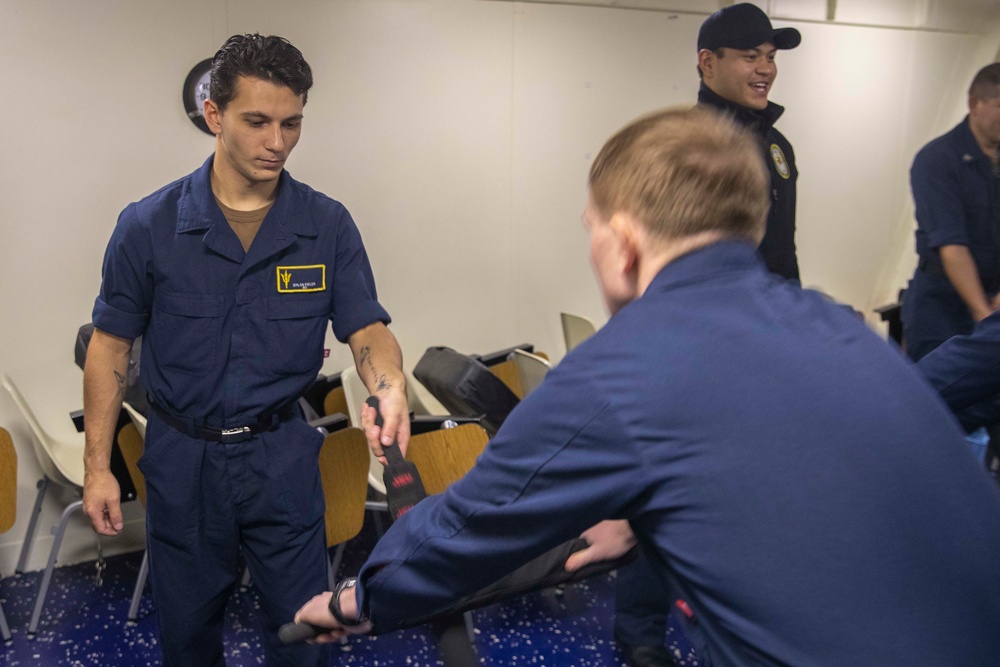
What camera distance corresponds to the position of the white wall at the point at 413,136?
3217mm

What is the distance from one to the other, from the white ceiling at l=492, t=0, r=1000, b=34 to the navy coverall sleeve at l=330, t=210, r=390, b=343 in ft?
7.11

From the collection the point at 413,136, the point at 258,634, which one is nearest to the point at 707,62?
the point at 413,136

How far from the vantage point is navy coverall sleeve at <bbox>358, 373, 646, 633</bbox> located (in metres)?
0.93

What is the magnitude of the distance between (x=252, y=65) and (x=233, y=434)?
0.84 metres

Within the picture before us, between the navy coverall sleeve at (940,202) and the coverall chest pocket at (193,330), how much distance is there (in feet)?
8.68

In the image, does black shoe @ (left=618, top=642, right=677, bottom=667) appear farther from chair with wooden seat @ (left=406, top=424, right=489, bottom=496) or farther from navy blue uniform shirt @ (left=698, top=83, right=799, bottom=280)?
navy blue uniform shirt @ (left=698, top=83, right=799, bottom=280)

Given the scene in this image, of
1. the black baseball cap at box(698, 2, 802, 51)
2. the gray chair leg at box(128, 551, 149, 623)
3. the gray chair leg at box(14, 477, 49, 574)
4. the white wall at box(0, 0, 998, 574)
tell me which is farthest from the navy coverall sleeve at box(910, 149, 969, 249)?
the gray chair leg at box(14, 477, 49, 574)

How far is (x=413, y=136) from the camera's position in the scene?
3740 mm

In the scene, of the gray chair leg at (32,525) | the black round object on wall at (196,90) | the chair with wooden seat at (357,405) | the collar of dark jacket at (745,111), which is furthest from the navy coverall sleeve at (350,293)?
the gray chair leg at (32,525)

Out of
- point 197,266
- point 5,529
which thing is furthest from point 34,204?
point 197,266

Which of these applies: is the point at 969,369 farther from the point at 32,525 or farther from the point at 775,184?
the point at 32,525

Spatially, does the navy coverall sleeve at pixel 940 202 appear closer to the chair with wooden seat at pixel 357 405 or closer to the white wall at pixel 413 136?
the white wall at pixel 413 136

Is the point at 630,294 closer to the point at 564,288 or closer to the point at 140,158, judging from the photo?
the point at 140,158

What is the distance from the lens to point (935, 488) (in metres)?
0.92
